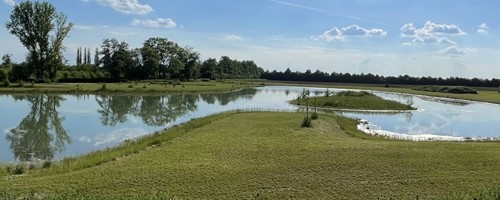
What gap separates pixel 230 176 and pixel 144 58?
97.1m

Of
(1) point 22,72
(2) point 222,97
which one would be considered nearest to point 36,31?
(1) point 22,72

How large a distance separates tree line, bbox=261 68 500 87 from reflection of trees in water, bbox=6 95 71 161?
13340cm

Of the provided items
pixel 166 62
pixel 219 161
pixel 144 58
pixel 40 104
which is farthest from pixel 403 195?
pixel 166 62

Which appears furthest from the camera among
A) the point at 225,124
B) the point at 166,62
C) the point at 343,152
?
the point at 166,62

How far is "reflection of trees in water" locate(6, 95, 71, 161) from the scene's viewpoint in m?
18.6

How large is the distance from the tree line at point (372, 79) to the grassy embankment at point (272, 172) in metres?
136

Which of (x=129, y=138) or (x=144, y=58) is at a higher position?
(x=144, y=58)

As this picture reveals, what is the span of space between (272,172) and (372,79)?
157 metres

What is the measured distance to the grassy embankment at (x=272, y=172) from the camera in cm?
1129

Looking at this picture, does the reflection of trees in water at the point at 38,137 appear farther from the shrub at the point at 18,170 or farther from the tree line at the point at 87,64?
the tree line at the point at 87,64

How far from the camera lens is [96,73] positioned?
95.6 meters

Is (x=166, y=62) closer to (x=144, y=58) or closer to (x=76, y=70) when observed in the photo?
(x=144, y=58)

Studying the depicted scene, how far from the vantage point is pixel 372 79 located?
164 meters

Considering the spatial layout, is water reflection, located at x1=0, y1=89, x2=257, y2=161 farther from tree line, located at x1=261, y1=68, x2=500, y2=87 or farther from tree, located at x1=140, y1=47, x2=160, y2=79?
tree line, located at x1=261, y1=68, x2=500, y2=87
